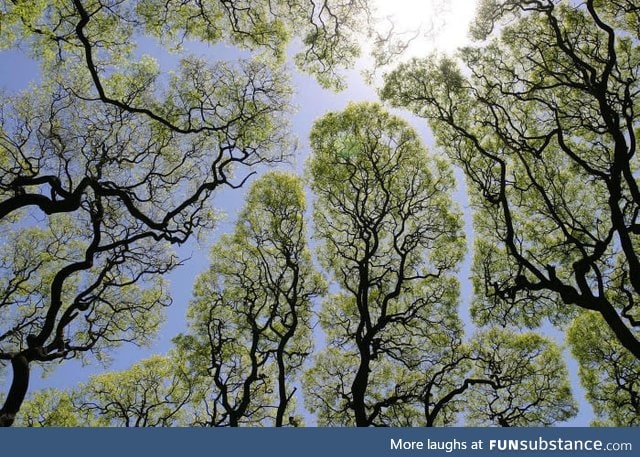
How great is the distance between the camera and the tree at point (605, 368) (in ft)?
68.9

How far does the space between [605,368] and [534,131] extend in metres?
11.3

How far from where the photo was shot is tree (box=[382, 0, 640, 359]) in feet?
52.1

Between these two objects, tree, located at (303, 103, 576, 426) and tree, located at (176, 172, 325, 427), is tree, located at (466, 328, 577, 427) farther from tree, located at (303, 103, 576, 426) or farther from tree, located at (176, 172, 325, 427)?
tree, located at (176, 172, 325, 427)

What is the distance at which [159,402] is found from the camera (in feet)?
76.3

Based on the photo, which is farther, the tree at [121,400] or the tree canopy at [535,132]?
the tree at [121,400]

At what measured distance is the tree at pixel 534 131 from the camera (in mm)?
15883

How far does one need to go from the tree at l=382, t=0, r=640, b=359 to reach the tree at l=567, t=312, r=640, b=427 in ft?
6.66

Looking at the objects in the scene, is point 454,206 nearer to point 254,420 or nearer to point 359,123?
point 359,123

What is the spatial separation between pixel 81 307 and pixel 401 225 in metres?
12.0

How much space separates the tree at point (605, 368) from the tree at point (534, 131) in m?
2.03

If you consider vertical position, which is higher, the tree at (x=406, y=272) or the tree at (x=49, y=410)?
the tree at (x=406, y=272)

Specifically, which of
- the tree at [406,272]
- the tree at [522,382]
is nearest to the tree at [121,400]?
the tree at [406,272]

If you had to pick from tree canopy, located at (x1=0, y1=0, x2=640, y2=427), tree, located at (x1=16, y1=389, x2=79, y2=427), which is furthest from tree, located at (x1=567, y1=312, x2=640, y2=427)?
tree, located at (x1=16, y1=389, x2=79, y2=427)

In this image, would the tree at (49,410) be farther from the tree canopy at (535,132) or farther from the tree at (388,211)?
the tree canopy at (535,132)
